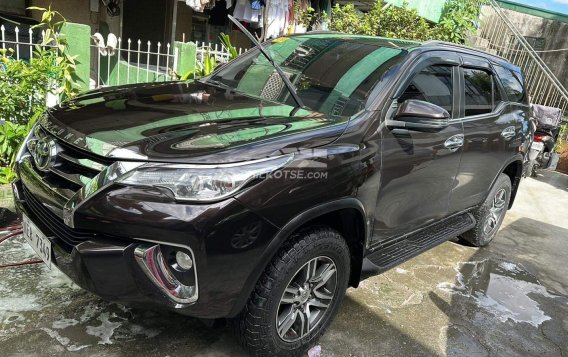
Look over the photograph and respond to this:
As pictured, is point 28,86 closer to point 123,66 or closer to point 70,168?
point 70,168

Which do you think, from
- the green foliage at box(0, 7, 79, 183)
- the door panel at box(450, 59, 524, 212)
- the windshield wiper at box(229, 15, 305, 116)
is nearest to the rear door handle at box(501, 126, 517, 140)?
the door panel at box(450, 59, 524, 212)

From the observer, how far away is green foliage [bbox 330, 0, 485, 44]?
7.23m

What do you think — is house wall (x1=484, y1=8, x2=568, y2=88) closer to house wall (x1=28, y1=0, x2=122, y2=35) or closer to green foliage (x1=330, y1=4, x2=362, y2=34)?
green foliage (x1=330, y1=4, x2=362, y2=34)

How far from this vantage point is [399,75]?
9.37 feet

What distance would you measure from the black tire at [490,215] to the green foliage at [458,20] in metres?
3.82

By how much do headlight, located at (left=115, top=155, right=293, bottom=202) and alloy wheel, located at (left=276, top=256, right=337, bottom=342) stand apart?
27.2 inches

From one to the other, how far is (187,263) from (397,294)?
210 centimetres

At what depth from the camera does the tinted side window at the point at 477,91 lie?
3619 mm

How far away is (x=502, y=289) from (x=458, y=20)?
5.52 m

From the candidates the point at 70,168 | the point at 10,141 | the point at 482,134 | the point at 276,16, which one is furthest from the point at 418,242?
the point at 276,16

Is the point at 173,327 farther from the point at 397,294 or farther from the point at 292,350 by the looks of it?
the point at 397,294

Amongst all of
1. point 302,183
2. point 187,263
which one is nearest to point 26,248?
point 187,263

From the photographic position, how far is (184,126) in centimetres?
229

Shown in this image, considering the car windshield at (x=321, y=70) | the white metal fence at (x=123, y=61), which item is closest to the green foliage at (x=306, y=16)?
the white metal fence at (x=123, y=61)
